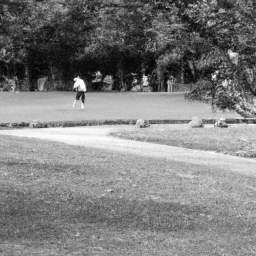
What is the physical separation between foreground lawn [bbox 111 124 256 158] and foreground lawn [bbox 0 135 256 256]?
5.93 meters

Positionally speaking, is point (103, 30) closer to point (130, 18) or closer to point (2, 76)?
point (130, 18)

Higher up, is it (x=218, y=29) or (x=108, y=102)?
(x=218, y=29)

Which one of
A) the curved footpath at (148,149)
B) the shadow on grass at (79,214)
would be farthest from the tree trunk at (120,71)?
the shadow on grass at (79,214)

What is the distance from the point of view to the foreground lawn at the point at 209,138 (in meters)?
20.5

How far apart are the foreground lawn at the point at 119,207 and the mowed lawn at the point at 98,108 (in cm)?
1901

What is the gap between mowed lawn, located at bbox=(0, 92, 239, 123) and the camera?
34.9m

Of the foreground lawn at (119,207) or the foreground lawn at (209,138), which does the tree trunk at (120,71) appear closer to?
the foreground lawn at (209,138)

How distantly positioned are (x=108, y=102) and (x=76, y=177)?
33.6 m

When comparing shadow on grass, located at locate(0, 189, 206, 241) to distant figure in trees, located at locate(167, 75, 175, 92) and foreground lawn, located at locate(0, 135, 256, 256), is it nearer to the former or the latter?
foreground lawn, located at locate(0, 135, 256, 256)

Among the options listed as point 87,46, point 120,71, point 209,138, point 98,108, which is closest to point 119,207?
point 209,138

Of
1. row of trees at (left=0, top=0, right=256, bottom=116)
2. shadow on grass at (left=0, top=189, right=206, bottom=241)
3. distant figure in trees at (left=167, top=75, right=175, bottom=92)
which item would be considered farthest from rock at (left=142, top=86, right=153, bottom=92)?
shadow on grass at (left=0, top=189, right=206, bottom=241)

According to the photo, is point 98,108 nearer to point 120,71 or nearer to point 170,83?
point 120,71

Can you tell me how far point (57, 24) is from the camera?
55.6m

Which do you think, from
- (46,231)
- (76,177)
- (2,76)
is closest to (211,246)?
(46,231)
